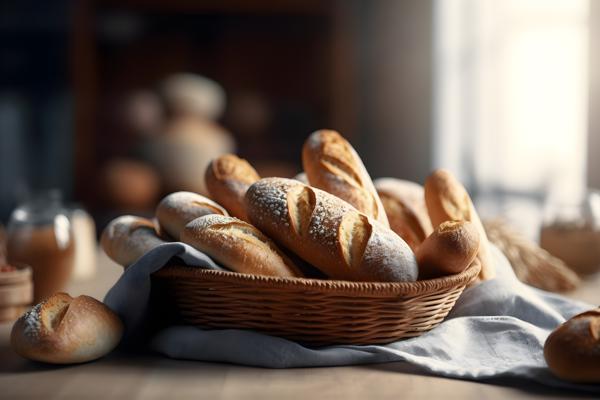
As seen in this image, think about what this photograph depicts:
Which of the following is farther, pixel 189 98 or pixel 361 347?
pixel 189 98

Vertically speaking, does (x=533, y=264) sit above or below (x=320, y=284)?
below

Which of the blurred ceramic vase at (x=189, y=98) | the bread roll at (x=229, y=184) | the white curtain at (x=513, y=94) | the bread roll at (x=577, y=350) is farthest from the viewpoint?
the blurred ceramic vase at (x=189, y=98)

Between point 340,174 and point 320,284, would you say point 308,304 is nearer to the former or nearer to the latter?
point 320,284

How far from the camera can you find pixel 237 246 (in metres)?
0.94

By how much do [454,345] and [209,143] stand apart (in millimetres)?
2268

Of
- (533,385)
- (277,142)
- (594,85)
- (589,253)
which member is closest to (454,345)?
(533,385)

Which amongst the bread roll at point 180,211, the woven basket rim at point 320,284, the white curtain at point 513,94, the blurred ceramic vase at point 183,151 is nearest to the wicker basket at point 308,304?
the woven basket rim at point 320,284

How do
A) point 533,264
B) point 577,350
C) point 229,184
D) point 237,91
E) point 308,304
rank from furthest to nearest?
point 237,91 → point 533,264 → point 229,184 → point 308,304 → point 577,350

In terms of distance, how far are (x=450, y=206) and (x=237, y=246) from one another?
1.26 ft

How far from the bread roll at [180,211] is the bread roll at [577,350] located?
19.7 inches

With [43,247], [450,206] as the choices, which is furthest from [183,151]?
[450,206]

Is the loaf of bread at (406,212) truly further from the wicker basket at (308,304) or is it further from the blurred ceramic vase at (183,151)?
the blurred ceramic vase at (183,151)

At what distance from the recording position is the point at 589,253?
1.59m

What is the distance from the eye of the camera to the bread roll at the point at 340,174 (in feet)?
3.72
